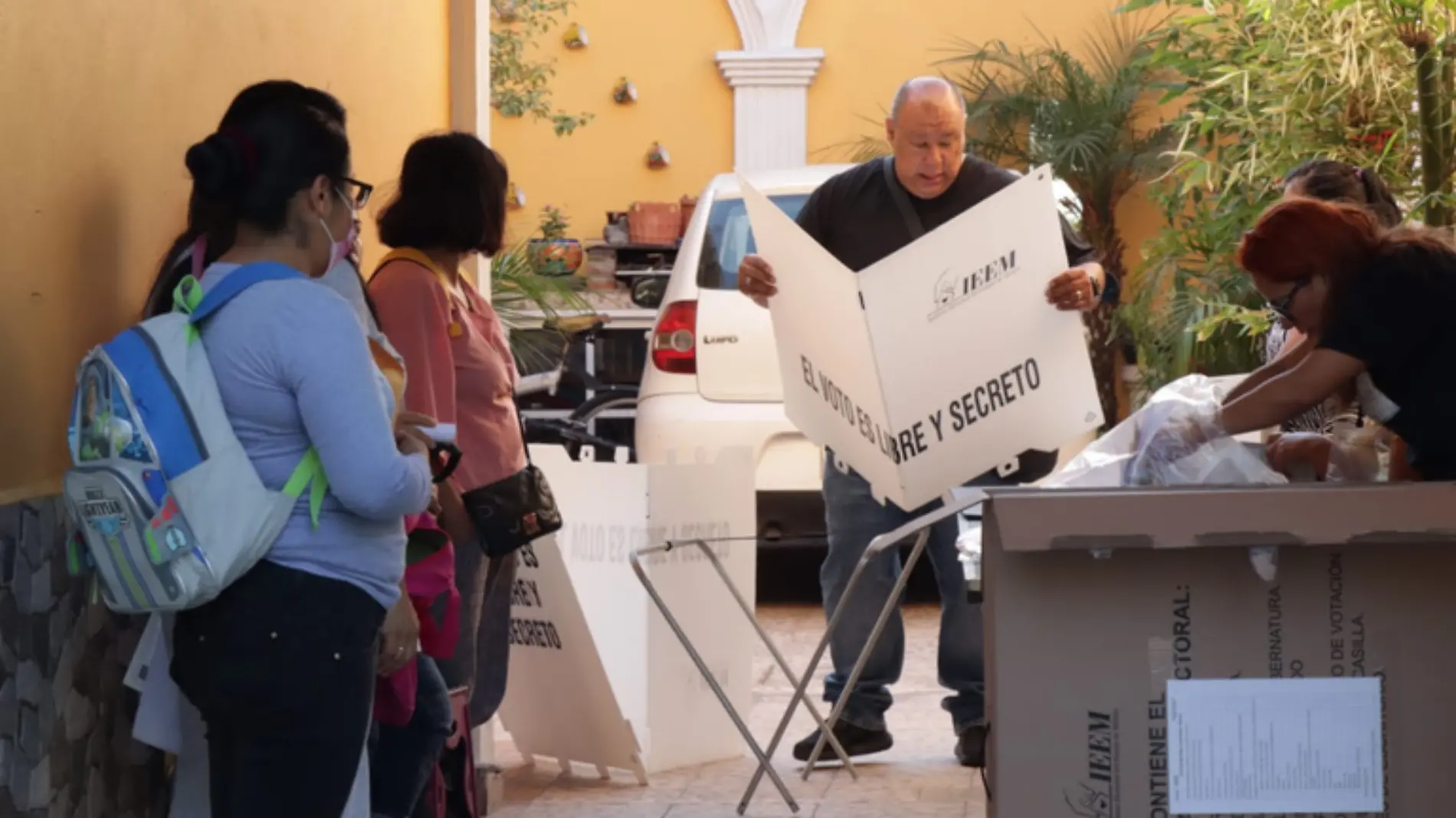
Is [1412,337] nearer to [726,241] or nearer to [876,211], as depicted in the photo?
[876,211]

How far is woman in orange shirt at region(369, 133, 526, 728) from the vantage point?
167 inches

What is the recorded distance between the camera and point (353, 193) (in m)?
3.44

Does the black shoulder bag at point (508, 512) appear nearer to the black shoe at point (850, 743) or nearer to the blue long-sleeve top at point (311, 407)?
the blue long-sleeve top at point (311, 407)

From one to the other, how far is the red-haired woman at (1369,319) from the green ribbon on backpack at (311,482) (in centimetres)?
161

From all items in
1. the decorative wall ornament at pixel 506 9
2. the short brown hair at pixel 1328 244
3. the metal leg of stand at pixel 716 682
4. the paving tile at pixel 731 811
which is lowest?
the paving tile at pixel 731 811

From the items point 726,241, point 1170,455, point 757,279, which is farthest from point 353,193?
point 726,241

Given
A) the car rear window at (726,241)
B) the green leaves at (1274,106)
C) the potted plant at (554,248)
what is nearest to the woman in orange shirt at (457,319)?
the green leaves at (1274,106)

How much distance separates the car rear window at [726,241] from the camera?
27.6ft

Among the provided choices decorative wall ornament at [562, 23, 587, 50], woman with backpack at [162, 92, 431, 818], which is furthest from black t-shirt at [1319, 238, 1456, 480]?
decorative wall ornament at [562, 23, 587, 50]

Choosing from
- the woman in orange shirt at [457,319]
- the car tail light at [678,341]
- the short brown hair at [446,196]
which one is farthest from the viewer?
the car tail light at [678,341]

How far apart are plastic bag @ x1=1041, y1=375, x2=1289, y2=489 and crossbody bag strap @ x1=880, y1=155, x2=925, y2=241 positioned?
182 cm

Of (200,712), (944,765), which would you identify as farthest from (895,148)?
(200,712)

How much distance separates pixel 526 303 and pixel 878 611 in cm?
639

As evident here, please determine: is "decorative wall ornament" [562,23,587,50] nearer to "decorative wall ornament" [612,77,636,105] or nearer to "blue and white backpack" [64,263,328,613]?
"decorative wall ornament" [612,77,636,105]
